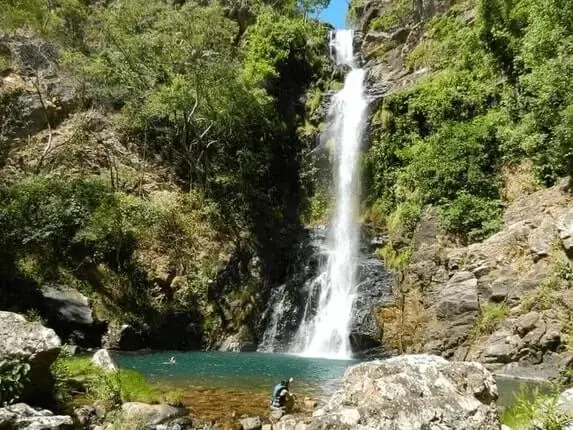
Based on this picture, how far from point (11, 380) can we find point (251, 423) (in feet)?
13.7

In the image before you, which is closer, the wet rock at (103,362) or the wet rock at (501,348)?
the wet rock at (103,362)

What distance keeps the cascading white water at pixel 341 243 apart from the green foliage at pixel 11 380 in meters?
15.2

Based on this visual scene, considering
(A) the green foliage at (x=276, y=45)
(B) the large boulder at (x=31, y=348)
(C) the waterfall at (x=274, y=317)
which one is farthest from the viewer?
(A) the green foliage at (x=276, y=45)

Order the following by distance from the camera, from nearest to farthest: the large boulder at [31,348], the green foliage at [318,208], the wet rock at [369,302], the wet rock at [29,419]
A: the wet rock at [29,419] → the large boulder at [31,348] → the wet rock at [369,302] → the green foliage at [318,208]

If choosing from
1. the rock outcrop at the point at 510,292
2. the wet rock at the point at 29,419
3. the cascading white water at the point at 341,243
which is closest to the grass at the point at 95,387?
the wet rock at the point at 29,419

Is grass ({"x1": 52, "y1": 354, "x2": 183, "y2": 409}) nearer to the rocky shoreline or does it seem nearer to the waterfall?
the rocky shoreline

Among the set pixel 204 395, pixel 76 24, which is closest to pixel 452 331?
pixel 204 395

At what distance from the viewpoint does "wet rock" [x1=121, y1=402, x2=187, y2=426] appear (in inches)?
344

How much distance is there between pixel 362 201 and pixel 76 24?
20204 millimetres

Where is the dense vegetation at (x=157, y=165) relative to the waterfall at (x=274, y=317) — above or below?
above

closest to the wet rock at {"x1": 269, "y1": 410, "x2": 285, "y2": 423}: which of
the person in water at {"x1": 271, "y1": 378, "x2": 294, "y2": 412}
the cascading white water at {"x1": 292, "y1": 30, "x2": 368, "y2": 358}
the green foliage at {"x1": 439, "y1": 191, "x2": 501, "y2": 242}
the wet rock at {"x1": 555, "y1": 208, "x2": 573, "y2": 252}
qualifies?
the person in water at {"x1": 271, "y1": 378, "x2": 294, "y2": 412}

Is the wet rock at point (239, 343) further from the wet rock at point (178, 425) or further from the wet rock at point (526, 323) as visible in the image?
the wet rock at point (178, 425)

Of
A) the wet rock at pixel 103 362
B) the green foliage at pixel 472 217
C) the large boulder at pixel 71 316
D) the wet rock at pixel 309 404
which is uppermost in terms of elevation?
the green foliage at pixel 472 217

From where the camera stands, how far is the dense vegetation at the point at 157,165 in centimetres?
2267
